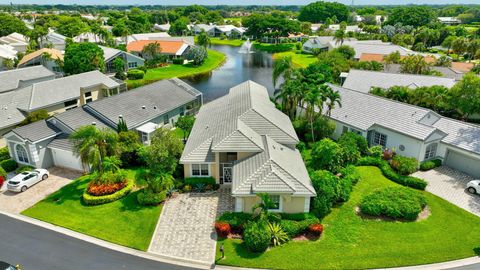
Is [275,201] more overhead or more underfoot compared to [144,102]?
more underfoot

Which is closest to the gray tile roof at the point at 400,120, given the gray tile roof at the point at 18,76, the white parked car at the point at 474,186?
the white parked car at the point at 474,186

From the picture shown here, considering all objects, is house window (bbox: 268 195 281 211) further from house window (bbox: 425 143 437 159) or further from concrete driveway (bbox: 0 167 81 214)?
concrete driveway (bbox: 0 167 81 214)

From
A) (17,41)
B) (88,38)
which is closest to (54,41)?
(17,41)

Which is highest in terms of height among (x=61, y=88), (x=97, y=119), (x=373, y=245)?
(x=61, y=88)

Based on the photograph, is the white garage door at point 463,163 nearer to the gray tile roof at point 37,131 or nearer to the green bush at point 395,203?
the green bush at point 395,203

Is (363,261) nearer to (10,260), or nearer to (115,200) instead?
(115,200)

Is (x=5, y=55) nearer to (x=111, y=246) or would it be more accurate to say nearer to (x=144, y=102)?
(x=144, y=102)

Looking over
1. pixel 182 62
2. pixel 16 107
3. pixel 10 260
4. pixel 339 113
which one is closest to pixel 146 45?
pixel 182 62
